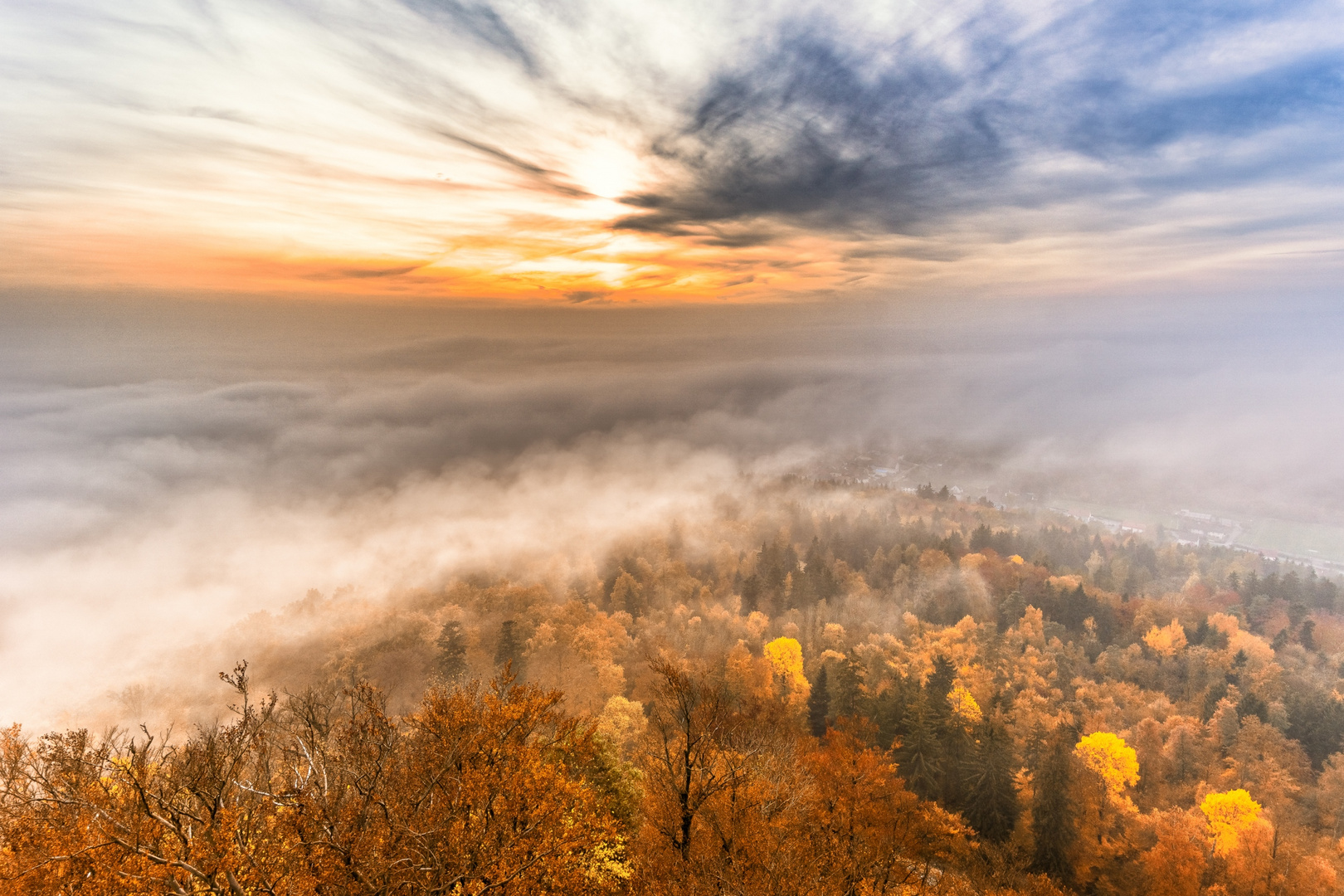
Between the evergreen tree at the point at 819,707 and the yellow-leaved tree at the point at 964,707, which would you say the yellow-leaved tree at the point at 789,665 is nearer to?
the evergreen tree at the point at 819,707

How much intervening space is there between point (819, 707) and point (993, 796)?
15737 mm

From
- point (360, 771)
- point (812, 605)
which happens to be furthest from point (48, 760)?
point (812, 605)

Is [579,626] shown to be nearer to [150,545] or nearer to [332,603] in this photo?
[332,603]

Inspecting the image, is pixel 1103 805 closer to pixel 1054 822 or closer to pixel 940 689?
pixel 1054 822

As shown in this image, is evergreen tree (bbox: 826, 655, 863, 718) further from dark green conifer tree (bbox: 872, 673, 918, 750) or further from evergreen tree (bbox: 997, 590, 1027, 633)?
evergreen tree (bbox: 997, 590, 1027, 633)

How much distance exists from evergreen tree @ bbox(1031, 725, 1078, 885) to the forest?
0.19m

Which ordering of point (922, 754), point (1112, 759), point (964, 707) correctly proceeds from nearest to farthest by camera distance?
point (922, 754)
point (1112, 759)
point (964, 707)

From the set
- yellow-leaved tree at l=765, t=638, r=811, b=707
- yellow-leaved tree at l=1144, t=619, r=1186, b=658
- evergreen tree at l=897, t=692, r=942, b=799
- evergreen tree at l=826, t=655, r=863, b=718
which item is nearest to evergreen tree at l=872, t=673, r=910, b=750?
evergreen tree at l=897, t=692, r=942, b=799

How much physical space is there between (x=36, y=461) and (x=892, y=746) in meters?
237

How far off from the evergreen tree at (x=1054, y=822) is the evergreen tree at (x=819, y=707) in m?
17.1

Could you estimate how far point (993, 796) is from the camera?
3809 centimetres

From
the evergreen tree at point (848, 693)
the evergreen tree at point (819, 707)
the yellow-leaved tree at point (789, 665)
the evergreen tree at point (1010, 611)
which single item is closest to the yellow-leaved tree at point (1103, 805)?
the evergreen tree at point (848, 693)

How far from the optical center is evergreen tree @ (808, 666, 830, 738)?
4997cm

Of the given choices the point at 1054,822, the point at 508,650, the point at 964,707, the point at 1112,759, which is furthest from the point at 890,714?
the point at 508,650
